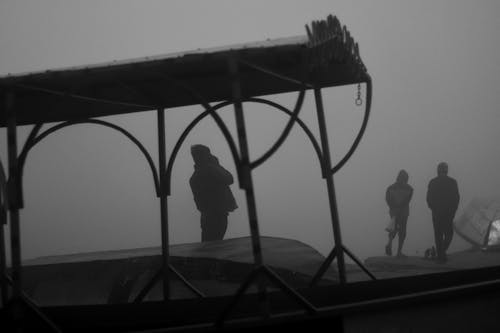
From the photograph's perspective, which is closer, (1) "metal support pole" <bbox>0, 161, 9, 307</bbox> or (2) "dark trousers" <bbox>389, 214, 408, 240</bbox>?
(1) "metal support pole" <bbox>0, 161, 9, 307</bbox>

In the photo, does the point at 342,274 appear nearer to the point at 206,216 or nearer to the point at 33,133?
the point at 33,133

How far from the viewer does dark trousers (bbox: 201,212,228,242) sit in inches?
268

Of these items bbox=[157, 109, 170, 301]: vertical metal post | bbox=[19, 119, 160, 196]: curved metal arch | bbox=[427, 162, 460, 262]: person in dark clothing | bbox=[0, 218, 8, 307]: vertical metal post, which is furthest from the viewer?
bbox=[427, 162, 460, 262]: person in dark clothing

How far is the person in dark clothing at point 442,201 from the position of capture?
8.85 meters

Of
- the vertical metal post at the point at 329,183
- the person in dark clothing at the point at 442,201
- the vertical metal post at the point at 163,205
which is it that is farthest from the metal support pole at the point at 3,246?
the person in dark clothing at the point at 442,201

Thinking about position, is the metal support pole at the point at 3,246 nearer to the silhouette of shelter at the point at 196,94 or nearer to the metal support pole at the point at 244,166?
the silhouette of shelter at the point at 196,94

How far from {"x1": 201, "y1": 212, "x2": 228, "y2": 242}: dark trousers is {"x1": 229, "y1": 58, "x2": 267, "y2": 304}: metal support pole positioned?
4.69 m

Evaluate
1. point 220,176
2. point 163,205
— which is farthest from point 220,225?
point 163,205

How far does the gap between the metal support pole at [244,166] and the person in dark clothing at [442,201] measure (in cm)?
767

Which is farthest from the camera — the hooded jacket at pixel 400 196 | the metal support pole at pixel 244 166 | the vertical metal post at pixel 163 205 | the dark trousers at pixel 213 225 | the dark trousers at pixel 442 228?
the hooded jacket at pixel 400 196

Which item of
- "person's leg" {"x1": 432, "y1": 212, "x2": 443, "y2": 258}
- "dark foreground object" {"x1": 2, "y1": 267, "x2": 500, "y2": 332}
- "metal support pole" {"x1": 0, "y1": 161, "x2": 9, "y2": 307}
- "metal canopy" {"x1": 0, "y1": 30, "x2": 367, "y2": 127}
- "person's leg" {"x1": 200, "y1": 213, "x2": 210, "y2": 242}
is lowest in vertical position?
"person's leg" {"x1": 432, "y1": 212, "x2": 443, "y2": 258}

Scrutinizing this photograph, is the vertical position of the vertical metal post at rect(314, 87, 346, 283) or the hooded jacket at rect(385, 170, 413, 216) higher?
the vertical metal post at rect(314, 87, 346, 283)

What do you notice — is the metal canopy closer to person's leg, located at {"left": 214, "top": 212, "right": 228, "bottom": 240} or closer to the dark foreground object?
the dark foreground object

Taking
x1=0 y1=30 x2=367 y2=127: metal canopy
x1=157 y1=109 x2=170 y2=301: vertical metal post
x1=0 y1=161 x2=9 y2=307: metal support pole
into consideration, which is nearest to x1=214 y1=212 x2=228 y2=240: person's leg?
x1=157 y1=109 x2=170 y2=301: vertical metal post
